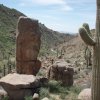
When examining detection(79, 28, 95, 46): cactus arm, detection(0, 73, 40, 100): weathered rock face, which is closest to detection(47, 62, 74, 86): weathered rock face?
detection(0, 73, 40, 100): weathered rock face

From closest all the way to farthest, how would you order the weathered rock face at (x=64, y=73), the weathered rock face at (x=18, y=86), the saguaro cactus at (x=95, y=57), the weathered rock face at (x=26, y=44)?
the saguaro cactus at (x=95, y=57)
the weathered rock face at (x=18, y=86)
the weathered rock face at (x=64, y=73)
the weathered rock face at (x=26, y=44)

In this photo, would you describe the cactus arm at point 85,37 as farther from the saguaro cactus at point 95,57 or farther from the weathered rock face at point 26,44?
the weathered rock face at point 26,44

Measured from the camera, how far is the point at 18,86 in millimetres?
17344

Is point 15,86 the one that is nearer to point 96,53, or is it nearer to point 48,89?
point 48,89

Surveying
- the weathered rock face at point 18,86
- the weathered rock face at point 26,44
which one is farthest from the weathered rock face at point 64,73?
the weathered rock face at point 18,86

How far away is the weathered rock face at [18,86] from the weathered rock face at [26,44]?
3.52m

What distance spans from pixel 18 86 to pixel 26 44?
488cm

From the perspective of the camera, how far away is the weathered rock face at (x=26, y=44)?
21.5 m

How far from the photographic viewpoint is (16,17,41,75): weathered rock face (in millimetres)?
21484

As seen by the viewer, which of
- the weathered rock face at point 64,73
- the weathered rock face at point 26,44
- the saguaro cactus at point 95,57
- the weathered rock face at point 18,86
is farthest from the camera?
the weathered rock face at point 26,44

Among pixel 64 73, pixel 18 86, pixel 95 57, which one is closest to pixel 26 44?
pixel 64 73

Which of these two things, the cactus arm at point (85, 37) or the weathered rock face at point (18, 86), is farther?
the weathered rock face at point (18, 86)

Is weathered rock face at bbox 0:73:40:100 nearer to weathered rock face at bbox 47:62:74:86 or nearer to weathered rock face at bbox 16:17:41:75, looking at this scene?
weathered rock face at bbox 47:62:74:86

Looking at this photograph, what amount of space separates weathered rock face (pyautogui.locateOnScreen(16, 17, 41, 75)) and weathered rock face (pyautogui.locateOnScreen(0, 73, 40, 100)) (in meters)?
3.52
